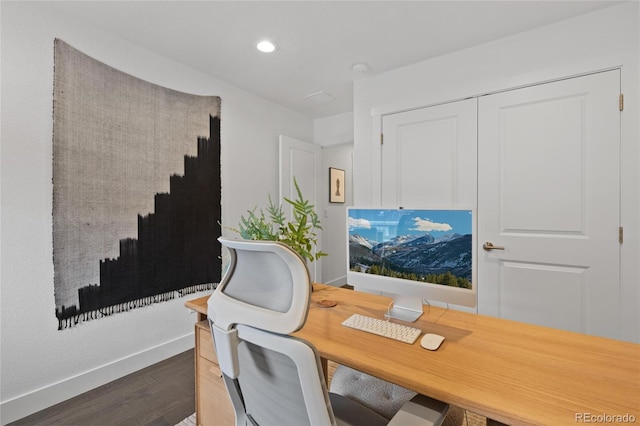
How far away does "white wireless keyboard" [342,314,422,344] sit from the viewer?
1053mm

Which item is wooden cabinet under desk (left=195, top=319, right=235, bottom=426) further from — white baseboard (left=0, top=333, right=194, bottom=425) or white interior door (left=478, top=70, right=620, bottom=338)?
white interior door (left=478, top=70, right=620, bottom=338)

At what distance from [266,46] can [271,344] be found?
7.57ft

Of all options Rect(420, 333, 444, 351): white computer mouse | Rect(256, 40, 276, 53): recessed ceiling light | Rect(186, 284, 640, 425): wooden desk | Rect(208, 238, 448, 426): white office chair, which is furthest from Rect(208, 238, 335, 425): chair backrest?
Rect(256, 40, 276, 53): recessed ceiling light

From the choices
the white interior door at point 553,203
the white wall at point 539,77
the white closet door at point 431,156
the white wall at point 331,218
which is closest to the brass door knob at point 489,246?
the white interior door at point 553,203

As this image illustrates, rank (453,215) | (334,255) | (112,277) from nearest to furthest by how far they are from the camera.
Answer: (453,215)
(112,277)
(334,255)

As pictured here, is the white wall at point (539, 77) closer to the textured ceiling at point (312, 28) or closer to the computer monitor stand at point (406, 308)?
the textured ceiling at point (312, 28)

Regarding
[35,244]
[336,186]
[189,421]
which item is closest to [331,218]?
[336,186]

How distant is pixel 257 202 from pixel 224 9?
72.3 inches

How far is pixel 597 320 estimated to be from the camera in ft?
6.41

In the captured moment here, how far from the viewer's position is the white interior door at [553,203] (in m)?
1.93

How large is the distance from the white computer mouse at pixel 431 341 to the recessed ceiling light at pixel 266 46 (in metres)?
2.26

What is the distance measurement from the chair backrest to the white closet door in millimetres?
1799

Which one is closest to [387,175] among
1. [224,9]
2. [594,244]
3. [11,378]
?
[594,244]

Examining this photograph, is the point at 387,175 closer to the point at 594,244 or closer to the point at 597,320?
the point at 594,244
